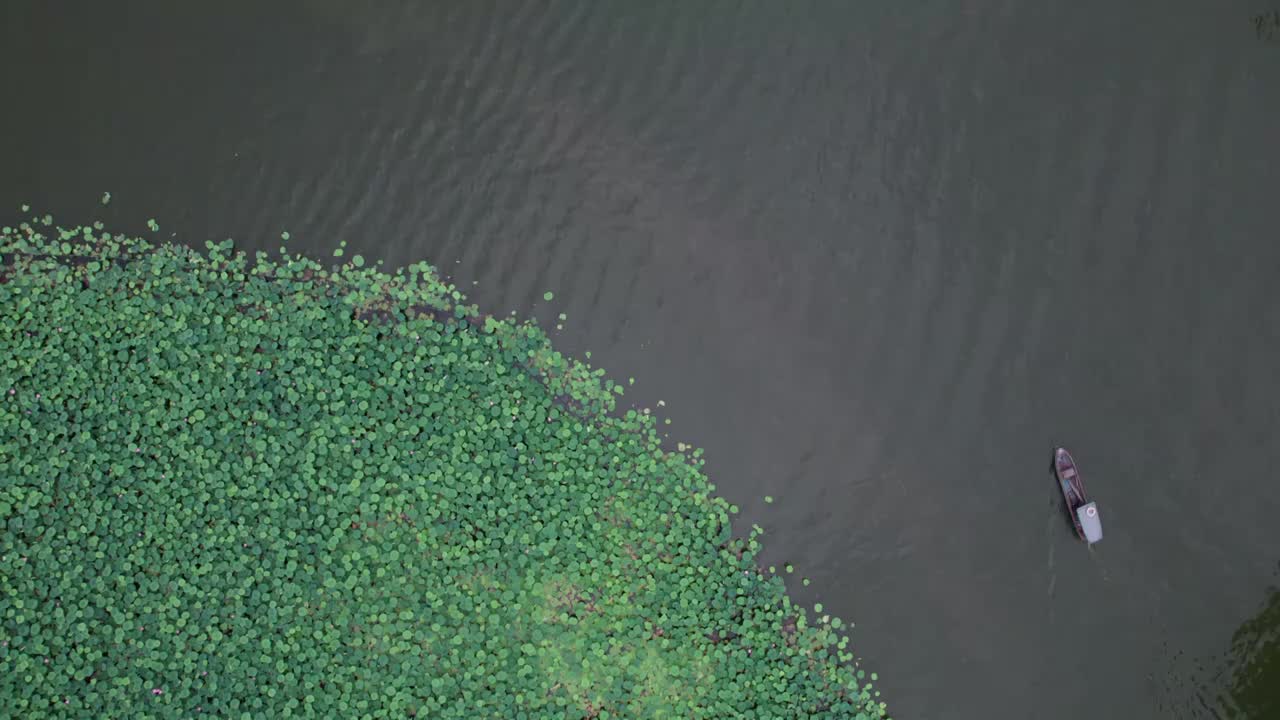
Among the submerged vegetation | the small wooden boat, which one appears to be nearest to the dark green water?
the small wooden boat

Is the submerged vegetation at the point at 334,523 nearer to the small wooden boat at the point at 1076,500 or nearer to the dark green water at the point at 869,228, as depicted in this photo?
the dark green water at the point at 869,228

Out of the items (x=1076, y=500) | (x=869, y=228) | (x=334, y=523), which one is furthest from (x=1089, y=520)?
(x=334, y=523)

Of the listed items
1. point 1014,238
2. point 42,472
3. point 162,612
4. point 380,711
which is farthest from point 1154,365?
point 42,472

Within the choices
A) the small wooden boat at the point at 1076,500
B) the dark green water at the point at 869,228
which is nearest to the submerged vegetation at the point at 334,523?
the dark green water at the point at 869,228

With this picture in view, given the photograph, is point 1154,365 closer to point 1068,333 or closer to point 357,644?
point 1068,333

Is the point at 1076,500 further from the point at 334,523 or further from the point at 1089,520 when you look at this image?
the point at 334,523
